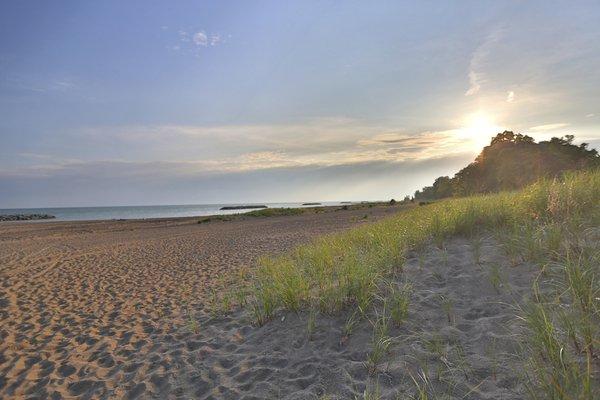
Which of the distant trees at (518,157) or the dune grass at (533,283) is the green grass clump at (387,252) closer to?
the dune grass at (533,283)

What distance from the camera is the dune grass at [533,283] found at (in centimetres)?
333

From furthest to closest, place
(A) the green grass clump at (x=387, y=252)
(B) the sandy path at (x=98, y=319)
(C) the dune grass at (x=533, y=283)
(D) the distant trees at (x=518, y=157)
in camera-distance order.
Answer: (D) the distant trees at (x=518, y=157) → (A) the green grass clump at (x=387, y=252) → (B) the sandy path at (x=98, y=319) → (C) the dune grass at (x=533, y=283)

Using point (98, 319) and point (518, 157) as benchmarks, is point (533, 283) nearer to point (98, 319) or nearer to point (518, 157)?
point (98, 319)

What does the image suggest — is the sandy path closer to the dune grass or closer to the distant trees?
the dune grass

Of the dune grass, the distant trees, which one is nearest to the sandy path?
the dune grass

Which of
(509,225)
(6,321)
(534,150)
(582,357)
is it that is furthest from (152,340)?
(534,150)

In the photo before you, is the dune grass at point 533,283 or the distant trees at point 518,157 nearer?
the dune grass at point 533,283

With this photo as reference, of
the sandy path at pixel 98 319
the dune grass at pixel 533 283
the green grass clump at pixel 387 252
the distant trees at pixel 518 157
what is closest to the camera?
the dune grass at pixel 533 283

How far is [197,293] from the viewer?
9.38m

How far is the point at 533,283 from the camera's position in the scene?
5.06 metres

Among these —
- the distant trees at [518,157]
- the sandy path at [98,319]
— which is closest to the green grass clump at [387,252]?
the sandy path at [98,319]

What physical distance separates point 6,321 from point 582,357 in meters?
9.82

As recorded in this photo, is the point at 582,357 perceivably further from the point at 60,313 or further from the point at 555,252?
the point at 60,313

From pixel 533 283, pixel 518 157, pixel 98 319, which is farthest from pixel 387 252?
pixel 518 157
